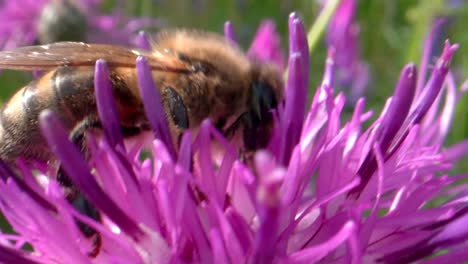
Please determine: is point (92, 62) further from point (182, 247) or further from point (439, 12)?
point (439, 12)

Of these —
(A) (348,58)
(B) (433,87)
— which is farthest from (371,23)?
(B) (433,87)

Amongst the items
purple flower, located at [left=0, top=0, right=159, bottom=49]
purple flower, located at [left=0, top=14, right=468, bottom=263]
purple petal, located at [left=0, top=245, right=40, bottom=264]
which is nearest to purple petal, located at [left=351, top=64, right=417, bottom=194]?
purple flower, located at [left=0, top=14, right=468, bottom=263]

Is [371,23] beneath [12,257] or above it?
above

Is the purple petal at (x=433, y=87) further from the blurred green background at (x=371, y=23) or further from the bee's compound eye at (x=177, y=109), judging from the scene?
the blurred green background at (x=371, y=23)

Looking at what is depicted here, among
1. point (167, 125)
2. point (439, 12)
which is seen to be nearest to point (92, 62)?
point (167, 125)

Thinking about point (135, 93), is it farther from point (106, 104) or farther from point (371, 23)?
point (371, 23)

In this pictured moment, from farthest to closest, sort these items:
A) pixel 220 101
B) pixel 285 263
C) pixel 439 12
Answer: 1. pixel 439 12
2. pixel 220 101
3. pixel 285 263

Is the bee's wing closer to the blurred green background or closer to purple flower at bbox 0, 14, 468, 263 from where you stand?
purple flower at bbox 0, 14, 468, 263
